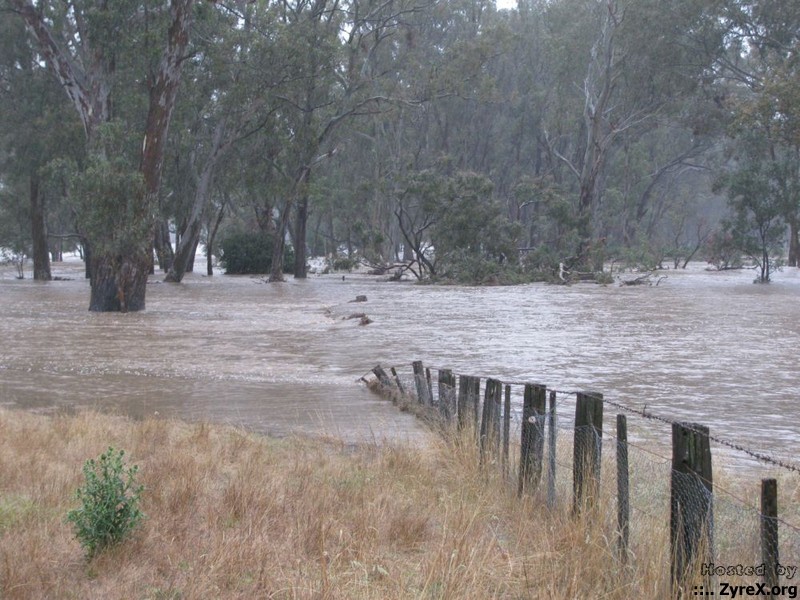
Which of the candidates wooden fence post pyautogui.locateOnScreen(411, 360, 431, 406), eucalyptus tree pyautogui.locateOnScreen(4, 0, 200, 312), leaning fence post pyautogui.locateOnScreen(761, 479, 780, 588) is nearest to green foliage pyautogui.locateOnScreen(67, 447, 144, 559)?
leaning fence post pyautogui.locateOnScreen(761, 479, 780, 588)

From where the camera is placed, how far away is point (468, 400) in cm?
778

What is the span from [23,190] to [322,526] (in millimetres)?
46568

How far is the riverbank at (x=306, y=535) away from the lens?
14.0ft

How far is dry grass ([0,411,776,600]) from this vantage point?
425cm

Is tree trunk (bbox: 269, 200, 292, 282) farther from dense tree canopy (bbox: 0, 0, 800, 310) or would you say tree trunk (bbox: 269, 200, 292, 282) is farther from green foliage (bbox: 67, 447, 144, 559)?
green foliage (bbox: 67, 447, 144, 559)

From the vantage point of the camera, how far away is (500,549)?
4.79 metres

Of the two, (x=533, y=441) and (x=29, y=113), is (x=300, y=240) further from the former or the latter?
(x=533, y=441)

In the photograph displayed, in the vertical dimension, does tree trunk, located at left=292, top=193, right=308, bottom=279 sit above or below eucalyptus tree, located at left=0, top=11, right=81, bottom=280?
below

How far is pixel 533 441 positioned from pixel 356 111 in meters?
38.0

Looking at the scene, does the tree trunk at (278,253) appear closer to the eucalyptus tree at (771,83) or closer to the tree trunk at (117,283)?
the tree trunk at (117,283)

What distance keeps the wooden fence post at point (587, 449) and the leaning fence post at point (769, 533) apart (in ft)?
4.56

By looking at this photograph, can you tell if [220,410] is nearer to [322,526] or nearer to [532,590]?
[322,526]

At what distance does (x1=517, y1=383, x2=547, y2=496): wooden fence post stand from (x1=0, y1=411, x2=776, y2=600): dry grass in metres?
0.17

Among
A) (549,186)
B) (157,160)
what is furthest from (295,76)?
(549,186)
